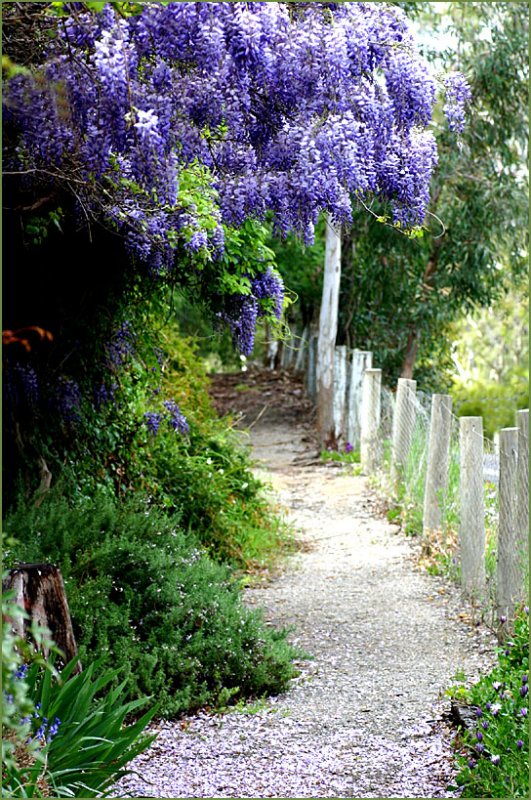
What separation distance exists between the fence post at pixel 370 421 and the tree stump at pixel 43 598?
7578 mm

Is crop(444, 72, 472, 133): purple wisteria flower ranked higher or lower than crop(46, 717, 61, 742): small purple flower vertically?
higher

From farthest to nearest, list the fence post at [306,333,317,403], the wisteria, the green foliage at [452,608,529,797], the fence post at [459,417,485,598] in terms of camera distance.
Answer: the fence post at [306,333,317,403], the fence post at [459,417,485,598], the green foliage at [452,608,529,797], the wisteria

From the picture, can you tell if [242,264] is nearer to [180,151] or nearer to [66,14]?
[180,151]

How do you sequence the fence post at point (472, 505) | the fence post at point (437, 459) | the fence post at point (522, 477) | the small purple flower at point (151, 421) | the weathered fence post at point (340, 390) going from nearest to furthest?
the fence post at point (522, 477)
the fence post at point (472, 505)
the small purple flower at point (151, 421)
the fence post at point (437, 459)
the weathered fence post at point (340, 390)

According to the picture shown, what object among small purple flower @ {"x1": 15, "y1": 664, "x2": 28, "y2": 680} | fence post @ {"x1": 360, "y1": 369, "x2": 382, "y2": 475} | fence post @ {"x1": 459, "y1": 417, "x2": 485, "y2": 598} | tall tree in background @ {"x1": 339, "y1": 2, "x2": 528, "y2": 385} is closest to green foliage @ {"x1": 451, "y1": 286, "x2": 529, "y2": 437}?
tall tree in background @ {"x1": 339, "y1": 2, "x2": 528, "y2": 385}

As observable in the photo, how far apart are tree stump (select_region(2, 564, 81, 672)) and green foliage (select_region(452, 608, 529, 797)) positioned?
5.50 ft

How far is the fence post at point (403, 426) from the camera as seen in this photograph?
9.54 m

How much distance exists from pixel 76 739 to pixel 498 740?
1.62m

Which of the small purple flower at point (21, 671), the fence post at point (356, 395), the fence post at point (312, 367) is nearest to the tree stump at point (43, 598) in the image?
the small purple flower at point (21, 671)

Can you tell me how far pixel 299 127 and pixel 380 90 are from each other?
1.41 feet

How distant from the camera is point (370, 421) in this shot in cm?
1175

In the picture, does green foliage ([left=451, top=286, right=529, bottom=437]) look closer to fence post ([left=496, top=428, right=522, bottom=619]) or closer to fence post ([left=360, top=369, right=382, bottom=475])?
fence post ([left=360, top=369, right=382, bottom=475])

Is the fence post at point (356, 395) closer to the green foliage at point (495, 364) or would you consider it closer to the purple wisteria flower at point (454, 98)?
the green foliage at point (495, 364)

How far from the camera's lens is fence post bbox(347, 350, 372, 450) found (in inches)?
527
